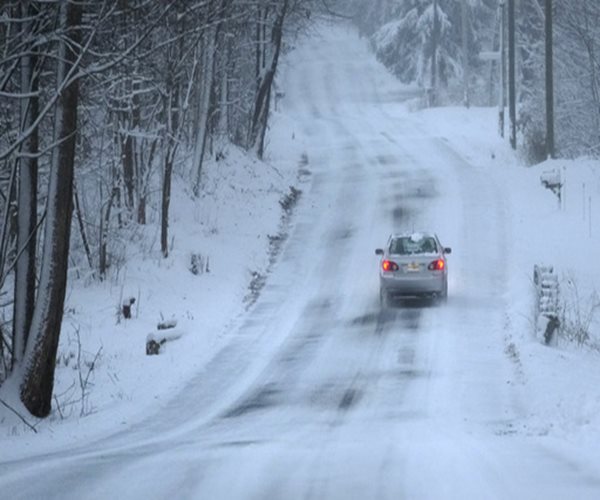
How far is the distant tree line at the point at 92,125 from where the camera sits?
49.0 ft

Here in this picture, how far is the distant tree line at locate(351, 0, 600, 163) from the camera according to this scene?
46.8 metres

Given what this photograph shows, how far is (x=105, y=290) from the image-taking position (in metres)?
A: 25.7

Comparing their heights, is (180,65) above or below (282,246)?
above

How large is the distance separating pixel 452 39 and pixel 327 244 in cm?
5992

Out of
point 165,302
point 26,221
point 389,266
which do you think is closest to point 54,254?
point 26,221

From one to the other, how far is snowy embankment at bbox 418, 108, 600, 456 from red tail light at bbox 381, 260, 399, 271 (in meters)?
2.73

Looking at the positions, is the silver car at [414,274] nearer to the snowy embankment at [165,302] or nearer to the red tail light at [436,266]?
the red tail light at [436,266]

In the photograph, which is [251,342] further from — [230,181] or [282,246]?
[230,181]

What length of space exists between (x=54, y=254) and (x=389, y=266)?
11.7 meters

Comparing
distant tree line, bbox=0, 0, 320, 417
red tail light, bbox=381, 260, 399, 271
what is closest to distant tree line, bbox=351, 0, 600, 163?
distant tree line, bbox=0, 0, 320, 417

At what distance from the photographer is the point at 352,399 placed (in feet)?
54.9

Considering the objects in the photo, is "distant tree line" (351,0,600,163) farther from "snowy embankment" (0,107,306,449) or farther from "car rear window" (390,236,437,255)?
"car rear window" (390,236,437,255)

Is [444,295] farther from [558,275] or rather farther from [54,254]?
[54,254]

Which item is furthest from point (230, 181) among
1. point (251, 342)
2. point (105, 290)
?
point (251, 342)
